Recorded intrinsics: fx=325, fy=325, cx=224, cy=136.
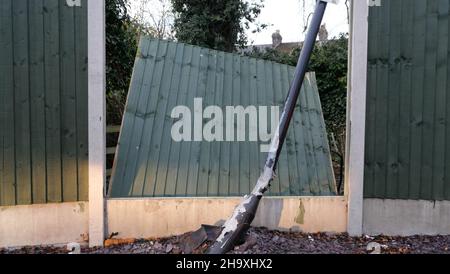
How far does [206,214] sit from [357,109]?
2.00m

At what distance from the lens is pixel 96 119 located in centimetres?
337

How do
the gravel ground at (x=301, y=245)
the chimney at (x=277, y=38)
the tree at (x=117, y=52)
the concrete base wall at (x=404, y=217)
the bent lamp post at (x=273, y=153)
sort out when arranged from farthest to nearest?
the chimney at (x=277, y=38) → the tree at (x=117, y=52) → the concrete base wall at (x=404, y=217) → the gravel ground at (x=301, y=245) → the bent lamp post at (x=273, y=153)

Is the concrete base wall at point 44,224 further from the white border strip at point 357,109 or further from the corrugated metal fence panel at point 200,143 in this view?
the white border strip at point 357,109

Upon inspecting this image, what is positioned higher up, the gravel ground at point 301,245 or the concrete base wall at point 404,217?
the concrete base wall at point 404,217

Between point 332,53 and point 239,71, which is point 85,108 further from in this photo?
point 332,53

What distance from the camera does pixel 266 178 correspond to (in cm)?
317

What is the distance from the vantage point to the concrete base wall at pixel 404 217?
3.63 metres

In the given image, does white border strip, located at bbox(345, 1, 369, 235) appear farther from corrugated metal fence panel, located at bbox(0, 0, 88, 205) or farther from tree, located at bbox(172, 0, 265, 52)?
tree, located at bbox(172, 0, 265, 52)

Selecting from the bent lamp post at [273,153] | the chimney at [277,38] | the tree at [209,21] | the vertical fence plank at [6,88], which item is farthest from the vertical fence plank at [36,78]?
the chimney at [277,38]

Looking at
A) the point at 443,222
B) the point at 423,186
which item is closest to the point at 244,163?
the point at 423,186

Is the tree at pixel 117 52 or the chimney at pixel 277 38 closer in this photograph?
the tree at pixel 117 52

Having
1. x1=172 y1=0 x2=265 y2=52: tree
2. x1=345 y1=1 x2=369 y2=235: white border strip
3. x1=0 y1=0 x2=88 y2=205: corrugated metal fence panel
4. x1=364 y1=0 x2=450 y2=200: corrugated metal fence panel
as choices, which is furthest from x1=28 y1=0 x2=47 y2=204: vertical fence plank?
x1=172 y1=0 x2=265 y2=52: tree

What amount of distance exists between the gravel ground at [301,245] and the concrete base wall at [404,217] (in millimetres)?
79
